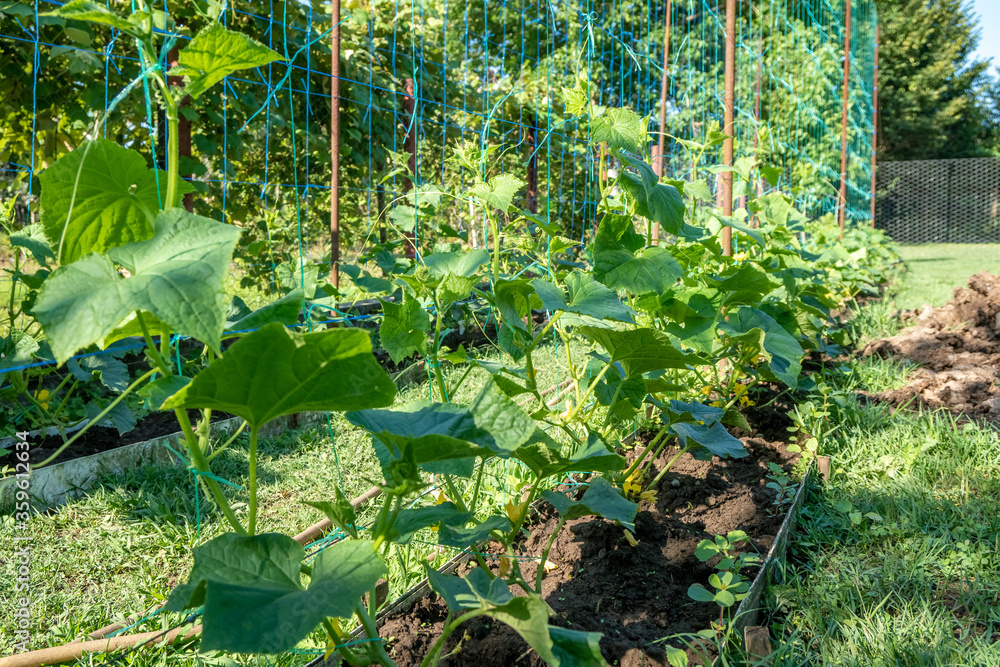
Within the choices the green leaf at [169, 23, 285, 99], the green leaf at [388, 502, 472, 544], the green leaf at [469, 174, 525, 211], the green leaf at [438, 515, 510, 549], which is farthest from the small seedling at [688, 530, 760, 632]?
the green leaf at [169, 23, 285, 99]

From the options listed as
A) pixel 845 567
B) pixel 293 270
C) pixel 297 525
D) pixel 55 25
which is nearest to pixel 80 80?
pixel 55 25

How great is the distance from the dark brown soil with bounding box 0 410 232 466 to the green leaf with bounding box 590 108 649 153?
79.1 inches

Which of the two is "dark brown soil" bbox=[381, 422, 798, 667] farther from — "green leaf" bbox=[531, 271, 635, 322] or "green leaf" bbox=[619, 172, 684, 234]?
"green leaf" bbox=[619, 172, 684, 234]

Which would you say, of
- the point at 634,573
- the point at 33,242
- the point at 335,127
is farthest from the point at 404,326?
the point at 335,127

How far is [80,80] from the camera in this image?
3.53 m

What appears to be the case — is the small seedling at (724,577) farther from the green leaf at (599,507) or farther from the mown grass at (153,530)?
the mown grass at (153,530)

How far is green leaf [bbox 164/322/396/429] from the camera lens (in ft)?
2.51

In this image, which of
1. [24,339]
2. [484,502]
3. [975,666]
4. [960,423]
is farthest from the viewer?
[960,423]

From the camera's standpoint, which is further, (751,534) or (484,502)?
(484,502)

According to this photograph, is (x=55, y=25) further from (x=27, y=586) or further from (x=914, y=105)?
(x=914, y=105)

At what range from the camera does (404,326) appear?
4.61 feet

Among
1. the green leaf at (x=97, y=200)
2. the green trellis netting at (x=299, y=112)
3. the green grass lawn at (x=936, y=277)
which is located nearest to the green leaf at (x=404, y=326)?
the green leaf at (x=97, y=200)

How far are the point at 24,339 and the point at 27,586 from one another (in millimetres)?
860

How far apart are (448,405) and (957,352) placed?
3.76 meters
